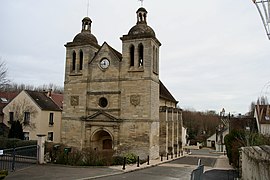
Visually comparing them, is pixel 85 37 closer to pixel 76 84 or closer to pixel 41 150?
pixel 76 84

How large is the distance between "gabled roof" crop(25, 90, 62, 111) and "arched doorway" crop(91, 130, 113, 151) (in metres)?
10.1

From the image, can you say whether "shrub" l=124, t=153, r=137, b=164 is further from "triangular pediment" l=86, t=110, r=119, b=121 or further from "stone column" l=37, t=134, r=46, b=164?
"stone column" l=37, t=134, r=46, b=164

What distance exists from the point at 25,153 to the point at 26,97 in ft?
52.5

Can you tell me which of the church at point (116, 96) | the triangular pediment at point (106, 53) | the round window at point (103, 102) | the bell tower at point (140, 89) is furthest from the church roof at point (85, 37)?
the round window at point (103, 102)

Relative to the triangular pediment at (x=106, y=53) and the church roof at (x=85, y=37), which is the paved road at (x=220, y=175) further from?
the church roof at (x=85, y=37)

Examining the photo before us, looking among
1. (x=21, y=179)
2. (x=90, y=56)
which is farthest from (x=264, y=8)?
(x=90, y=56)

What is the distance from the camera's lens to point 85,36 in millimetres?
24453

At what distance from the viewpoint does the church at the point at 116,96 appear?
838 inches

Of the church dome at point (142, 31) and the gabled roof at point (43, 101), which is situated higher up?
the church dome at point (142, 31)

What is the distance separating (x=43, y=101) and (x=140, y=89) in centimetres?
1550

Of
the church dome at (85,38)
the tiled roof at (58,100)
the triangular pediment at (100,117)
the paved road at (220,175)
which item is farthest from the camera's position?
the tiled roof at (58,100)

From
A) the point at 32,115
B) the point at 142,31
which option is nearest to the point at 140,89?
the point at 142,31

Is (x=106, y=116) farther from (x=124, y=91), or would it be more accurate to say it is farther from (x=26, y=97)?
(x=26, y=97)

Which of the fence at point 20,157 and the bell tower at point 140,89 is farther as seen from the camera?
the bell tower at point 140,89
